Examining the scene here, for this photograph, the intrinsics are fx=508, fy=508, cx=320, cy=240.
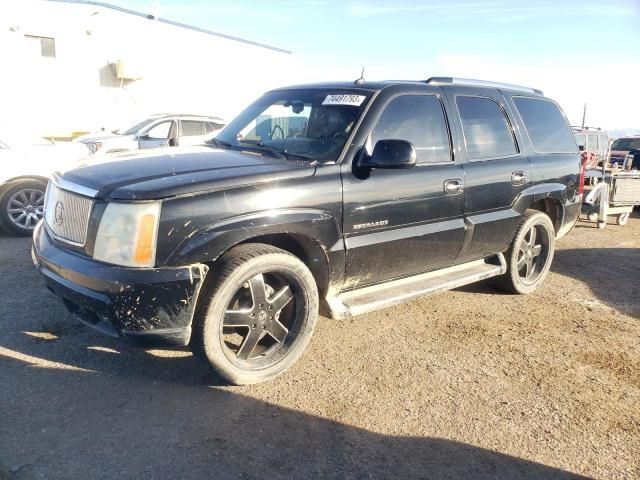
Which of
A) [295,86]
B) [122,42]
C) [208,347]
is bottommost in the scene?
[208,347]

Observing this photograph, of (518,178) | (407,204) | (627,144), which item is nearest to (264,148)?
(407,204)

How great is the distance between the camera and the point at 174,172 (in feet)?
10.2

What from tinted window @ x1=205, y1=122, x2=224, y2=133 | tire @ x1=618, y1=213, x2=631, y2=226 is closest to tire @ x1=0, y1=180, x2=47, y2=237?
tinted window @ x1=205, y1=122, x2=224, y2=133

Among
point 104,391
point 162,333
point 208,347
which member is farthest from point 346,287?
point 104,391

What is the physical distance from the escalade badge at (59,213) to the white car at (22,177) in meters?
3.82

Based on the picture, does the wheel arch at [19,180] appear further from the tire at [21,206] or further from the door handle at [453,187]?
the door handle at [453,187]

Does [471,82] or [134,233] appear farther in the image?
[471,82]

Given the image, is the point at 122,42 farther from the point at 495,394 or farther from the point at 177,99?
the point at 495,394

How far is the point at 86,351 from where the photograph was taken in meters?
3.59

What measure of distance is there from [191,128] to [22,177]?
583cm

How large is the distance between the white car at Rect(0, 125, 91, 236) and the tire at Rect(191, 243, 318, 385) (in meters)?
4.66

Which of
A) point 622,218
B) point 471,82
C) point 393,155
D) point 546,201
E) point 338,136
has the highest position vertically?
point 471,82

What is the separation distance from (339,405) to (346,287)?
2.99 feet

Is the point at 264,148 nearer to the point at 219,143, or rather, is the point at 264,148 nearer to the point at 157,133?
the point at 219,143
